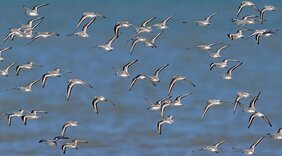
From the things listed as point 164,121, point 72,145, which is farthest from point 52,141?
point 164,121

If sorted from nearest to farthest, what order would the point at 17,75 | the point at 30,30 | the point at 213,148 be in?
the point at 213,148 → the point at 30,30 → the point at 17,75

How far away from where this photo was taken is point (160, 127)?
173ft

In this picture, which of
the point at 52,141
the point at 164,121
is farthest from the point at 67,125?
the point at 164,121

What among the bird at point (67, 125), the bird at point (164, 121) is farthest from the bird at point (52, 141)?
the bird at point (164, 121)

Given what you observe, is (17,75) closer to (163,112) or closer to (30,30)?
(30,30)

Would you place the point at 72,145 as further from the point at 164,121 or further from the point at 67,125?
the point at 164,121

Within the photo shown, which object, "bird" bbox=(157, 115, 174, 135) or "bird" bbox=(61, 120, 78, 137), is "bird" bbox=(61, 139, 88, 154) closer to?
"bird" bbox=(61, 120, 78, 137)

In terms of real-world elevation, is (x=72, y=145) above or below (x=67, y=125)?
below

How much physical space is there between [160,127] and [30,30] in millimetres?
7412

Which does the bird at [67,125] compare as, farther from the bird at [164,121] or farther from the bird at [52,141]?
the bird at [164,121]

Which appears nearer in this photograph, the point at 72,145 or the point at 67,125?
the point at 72,145

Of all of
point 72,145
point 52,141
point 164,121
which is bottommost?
point 72,145

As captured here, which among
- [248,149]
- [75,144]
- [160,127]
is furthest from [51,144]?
[248,149]

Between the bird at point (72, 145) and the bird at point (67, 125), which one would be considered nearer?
the bird at point (72, 145)
